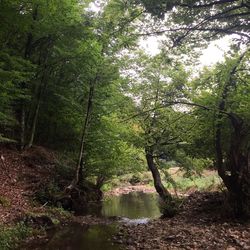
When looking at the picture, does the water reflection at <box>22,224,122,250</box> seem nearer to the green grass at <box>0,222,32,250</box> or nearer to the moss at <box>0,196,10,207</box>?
the green grass at <box>0,222,32,250</box>

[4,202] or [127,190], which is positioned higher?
[4,202]

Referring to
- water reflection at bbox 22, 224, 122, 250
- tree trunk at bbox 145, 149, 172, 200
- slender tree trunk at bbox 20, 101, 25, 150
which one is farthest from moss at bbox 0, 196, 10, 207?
tree trunk at bbox 145, 149, 172, 200

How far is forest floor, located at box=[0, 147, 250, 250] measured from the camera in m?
8.55

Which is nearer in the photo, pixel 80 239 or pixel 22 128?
pixel 80 239

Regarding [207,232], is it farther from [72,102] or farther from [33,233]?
[72,102]

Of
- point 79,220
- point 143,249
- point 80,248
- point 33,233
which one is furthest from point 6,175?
point 143,249

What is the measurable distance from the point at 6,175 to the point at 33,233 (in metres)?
5.06

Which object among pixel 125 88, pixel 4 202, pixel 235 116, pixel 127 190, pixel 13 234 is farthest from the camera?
pixel 127 190

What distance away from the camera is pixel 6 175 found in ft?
48.2

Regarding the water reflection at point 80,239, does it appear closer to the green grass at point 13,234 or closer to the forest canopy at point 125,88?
the green grass at point 13,234

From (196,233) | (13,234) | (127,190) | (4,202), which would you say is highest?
(4,202)

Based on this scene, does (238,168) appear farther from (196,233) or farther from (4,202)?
(4,202)

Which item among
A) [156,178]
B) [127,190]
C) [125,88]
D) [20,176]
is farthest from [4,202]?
[127,190]

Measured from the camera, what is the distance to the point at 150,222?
13195 mm
